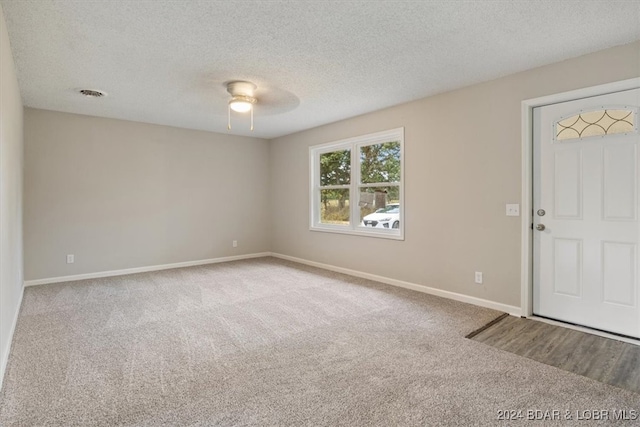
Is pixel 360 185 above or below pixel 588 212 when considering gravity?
above

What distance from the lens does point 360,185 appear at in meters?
5.03

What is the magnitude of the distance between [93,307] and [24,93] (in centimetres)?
258

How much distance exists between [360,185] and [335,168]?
0.65 metres

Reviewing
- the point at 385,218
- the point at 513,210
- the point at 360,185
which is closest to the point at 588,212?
the point at 513,210

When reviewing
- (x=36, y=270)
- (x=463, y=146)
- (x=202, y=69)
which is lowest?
(x=36, y=270)

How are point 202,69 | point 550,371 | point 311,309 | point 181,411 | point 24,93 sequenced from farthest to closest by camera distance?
point 24,93, point 311,309, point 202,69, point 550,371, point 181,411

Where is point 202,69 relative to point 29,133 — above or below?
above

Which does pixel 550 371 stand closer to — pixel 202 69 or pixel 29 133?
pixel 202 69

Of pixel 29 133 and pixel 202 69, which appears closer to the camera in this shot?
pixel 202 69

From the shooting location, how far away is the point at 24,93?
3793mm

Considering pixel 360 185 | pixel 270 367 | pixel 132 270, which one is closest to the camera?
pixel 270 367

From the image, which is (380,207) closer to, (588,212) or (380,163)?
(380,163)

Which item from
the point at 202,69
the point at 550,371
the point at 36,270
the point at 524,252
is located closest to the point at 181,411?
the point at 550,371

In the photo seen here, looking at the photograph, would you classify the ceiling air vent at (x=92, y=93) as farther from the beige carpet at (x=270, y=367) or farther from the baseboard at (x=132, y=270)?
the baseboard at (x=132, y=270)
